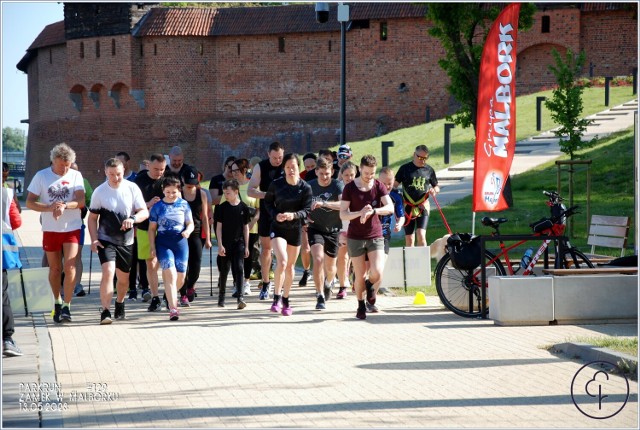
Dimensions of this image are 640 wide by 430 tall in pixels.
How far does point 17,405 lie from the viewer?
281 inches

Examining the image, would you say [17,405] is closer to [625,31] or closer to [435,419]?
[435,419]

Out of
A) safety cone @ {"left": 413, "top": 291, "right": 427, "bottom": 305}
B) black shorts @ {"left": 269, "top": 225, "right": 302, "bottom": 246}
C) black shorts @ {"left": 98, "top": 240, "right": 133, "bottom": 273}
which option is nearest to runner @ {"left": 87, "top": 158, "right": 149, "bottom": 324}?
black shorts @ {"left": 98, "top": 240, "right": 133, "bottom": 273}

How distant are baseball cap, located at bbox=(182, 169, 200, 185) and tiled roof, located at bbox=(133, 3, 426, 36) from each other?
4111 centimetres

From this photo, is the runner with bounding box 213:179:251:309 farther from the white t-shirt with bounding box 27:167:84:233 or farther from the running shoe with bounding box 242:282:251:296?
the white t-shirt with bounding box 27:167:84:233

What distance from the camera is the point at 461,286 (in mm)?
11828

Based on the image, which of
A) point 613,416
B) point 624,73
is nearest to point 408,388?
point 613,416

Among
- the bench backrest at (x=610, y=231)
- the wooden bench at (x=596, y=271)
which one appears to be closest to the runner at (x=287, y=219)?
the wooden bench at (x=596, y=271)

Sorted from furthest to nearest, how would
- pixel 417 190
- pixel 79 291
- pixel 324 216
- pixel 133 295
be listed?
pixel 417 190, pixel 79 291, pixel 133 295, pixel 324 216

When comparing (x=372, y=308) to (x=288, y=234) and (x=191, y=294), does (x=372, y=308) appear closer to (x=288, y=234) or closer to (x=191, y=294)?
(x=288, y=234)

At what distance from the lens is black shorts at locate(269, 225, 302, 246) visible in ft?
39.6

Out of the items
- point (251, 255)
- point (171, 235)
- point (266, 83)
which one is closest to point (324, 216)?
point (251, 255)

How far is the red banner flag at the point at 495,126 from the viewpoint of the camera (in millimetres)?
12852

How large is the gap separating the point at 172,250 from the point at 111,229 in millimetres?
755

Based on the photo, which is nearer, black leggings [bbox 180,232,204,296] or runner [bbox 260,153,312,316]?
runner [bbox 260,153,312,316]
